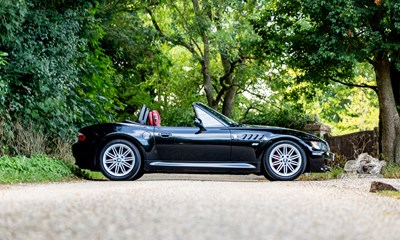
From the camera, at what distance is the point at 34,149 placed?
1244 centimetres

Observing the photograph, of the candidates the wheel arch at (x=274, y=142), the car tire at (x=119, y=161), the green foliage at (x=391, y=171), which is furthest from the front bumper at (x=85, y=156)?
the green foliage at (x=391, y=171)

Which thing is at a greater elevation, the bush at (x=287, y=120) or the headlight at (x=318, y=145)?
the bush at (x=287, y=120)

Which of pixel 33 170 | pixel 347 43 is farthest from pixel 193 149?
pixel 347 43

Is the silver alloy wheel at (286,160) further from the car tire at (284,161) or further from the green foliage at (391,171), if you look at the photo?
the green foliage at (391,171)

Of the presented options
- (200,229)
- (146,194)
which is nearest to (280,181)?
(146,194)

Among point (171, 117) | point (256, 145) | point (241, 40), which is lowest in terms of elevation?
point (256, 145)

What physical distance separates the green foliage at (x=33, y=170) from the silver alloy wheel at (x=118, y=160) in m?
1.08

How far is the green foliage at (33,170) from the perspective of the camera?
10328mm

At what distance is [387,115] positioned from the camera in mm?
15422

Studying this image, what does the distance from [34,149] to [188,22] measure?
1359cm

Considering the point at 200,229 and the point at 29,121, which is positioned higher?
the point at 29,121

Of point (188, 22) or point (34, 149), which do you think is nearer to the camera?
point (34, 149)

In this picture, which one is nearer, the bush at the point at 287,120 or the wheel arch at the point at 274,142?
the wheel arch at the point at 274,142

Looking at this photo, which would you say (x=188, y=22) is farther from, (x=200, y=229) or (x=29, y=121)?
(x=200, y=229)
